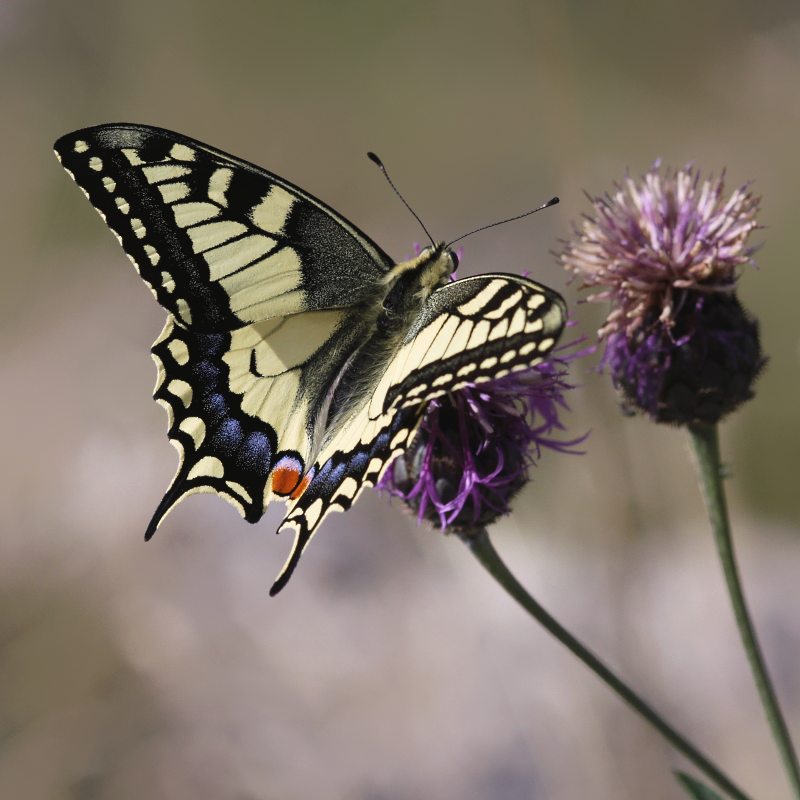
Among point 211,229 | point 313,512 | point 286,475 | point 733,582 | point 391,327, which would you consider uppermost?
point 211,229

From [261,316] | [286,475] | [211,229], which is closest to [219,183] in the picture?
[211,229]

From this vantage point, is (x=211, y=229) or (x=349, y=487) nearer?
(x=349, y=487)

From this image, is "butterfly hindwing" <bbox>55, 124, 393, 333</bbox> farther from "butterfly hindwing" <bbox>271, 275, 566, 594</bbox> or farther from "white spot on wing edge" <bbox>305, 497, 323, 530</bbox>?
"white spot on wing edge" <bbox>305, 497, 323, 530</bbox>

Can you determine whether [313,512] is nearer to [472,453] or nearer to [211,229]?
[472,453]

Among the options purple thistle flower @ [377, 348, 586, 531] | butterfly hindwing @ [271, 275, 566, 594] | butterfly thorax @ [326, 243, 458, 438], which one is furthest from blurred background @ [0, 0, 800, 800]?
butterfly hindwing @ [271, 275, 566, 594]

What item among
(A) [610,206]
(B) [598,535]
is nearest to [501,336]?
(A) [610,206]

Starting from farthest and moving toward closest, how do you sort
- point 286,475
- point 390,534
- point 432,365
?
point 390,534, point 286,475, point 432,365
